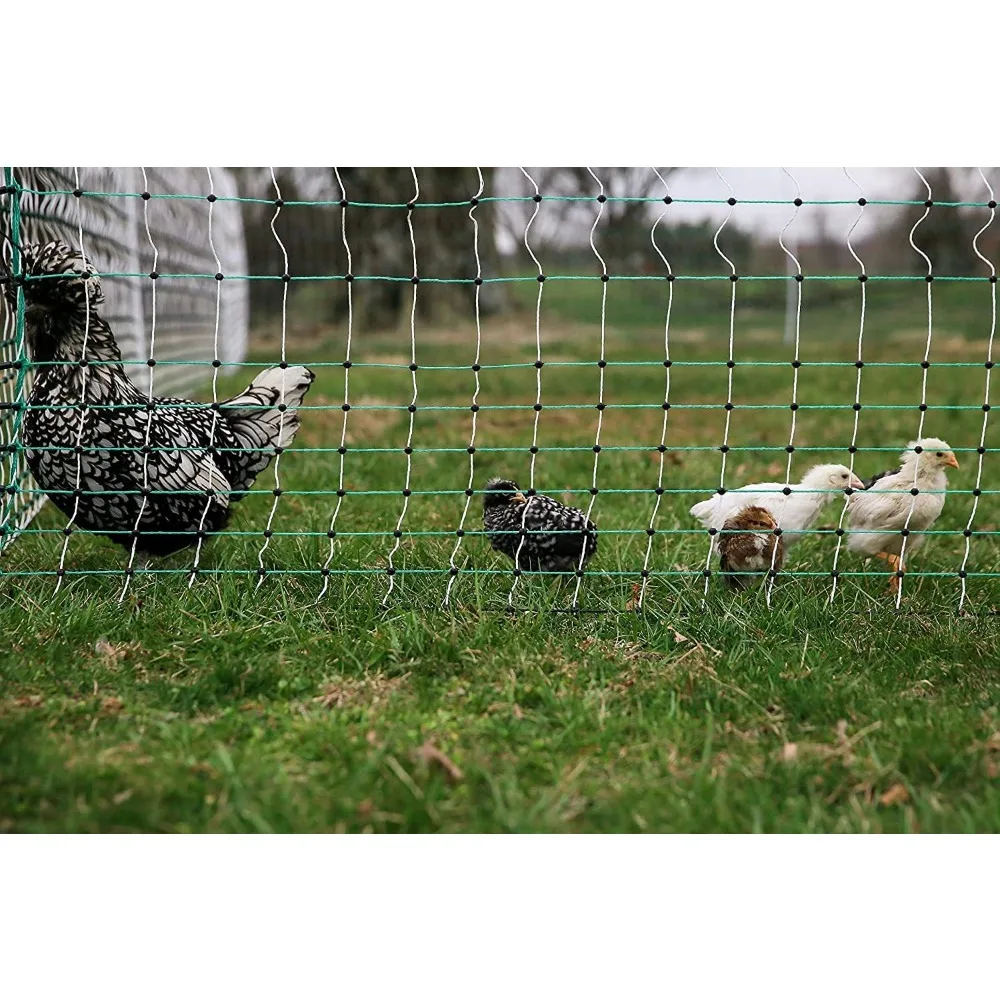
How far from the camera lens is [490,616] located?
335 cm

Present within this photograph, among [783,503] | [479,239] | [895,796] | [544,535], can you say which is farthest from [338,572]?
[479,239]

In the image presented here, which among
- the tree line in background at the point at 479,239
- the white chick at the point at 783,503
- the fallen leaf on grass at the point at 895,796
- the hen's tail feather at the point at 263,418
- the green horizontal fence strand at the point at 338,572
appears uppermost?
the tree line in background at the point at 479,239

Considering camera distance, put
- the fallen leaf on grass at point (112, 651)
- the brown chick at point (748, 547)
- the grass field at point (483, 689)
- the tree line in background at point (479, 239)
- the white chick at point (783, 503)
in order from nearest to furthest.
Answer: the grass field at point (483, 689) < the fallen leaf on grass at point (112, 651) < the brown chick at point (748, 547) < the white chick at point (783, 503) < the tree line in background at point (479, 239)

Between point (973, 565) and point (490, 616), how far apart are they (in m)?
2.14

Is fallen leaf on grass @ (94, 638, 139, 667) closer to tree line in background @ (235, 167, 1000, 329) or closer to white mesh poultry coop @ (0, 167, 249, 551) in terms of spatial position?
white mesh poultry coop @ (0, 167, 249, 551)

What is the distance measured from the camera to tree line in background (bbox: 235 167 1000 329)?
15.0 meters

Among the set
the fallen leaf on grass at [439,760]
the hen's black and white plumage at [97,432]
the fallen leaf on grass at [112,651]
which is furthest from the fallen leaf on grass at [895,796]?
the hen's black and white plumage at [97,432]

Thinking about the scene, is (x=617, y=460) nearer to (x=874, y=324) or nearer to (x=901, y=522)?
(x=901, y=522)


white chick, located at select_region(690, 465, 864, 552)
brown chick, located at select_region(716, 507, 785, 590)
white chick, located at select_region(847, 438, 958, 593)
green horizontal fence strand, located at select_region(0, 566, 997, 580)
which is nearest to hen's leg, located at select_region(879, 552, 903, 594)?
white chick, located at select_region(847, 438, 958, 593)

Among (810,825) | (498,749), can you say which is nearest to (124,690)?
(498,749)

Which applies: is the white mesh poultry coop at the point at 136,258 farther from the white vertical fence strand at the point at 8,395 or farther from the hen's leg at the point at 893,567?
the hen's leg at the point at 893,567

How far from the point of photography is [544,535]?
3.76 meters

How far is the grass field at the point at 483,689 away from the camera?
2.38m

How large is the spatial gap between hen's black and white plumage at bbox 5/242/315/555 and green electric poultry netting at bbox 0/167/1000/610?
0.08 metres
